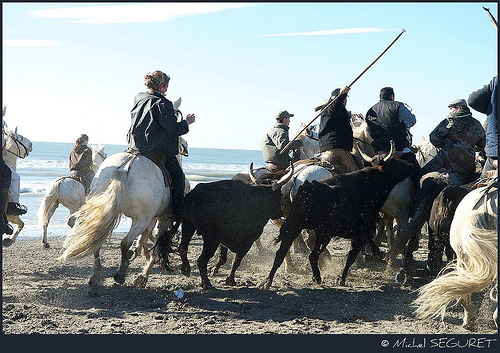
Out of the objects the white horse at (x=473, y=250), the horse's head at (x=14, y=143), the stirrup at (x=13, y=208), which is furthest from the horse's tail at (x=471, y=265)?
the horse's head at (x=14, y=143)

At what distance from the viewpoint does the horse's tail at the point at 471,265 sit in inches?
204

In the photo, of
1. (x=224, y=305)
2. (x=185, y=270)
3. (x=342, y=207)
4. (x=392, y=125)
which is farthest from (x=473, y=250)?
(x=185, y=270)

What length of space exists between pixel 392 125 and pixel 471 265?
3.40m

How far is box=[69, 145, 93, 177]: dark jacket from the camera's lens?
37.3 feet

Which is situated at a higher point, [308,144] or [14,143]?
[308,144]

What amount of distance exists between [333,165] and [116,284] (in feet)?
10.5

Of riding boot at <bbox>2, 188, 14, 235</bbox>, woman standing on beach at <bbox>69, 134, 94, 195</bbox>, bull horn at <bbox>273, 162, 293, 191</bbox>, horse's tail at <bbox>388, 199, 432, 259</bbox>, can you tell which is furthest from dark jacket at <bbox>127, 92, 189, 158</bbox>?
woman standing on beach at <bbox>69, 134, 94, 195</bbox>

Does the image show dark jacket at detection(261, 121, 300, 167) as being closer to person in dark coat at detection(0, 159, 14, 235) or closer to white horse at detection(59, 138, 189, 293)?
white horse at detection(59, 138, 189, 293)

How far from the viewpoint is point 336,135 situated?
8.33 metres

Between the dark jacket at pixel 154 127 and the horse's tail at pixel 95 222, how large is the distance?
2.17 ft

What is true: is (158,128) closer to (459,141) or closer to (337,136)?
(337,136)

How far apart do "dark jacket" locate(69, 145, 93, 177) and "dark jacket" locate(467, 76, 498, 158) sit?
758 centimetres

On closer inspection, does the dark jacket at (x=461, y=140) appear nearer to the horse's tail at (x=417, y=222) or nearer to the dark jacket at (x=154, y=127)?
the horse's tail at (x=417, y=222)

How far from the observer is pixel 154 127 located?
7.25 metres
